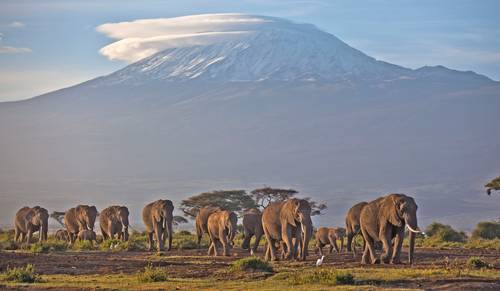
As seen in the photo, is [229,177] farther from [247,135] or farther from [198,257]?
[198,257]

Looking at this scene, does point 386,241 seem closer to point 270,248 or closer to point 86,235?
point 270,248

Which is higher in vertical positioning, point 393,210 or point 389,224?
point 393,210

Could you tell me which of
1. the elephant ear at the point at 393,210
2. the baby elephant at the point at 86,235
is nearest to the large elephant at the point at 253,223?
the baby elephant at the point at 86,235

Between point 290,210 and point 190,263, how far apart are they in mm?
2795

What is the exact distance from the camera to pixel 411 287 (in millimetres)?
19109

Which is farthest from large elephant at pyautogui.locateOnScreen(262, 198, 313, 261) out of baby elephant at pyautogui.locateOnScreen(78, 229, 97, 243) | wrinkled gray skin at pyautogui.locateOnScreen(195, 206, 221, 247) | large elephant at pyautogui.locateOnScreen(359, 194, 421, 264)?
baby elephant at pyautogui.locateOnScreen(78, 229, 97, 243)

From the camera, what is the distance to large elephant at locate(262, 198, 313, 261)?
26.7m

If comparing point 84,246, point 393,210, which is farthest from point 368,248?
point 84,246

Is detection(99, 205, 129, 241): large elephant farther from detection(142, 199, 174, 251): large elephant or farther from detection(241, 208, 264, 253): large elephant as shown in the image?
detection(241, 208, 264, 253): large elephant

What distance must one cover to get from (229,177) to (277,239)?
116 metres

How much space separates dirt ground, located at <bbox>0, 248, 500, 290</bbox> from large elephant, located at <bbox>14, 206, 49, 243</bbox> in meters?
8.69

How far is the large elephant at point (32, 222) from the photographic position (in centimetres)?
4022

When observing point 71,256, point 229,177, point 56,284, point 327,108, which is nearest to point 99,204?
point 229,177

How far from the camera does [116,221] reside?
130ft
